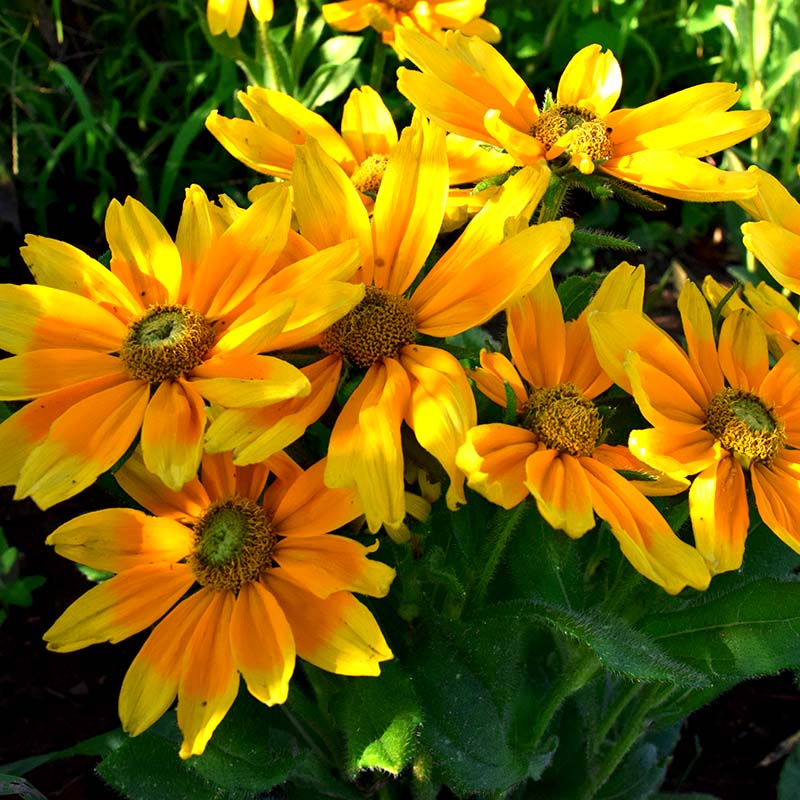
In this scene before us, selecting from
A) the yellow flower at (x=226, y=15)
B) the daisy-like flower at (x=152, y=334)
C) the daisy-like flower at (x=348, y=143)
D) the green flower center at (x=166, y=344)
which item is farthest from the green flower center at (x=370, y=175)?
the yellow flower at (x=226, y=15)

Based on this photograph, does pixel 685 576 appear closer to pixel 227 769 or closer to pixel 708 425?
pixel 708 425

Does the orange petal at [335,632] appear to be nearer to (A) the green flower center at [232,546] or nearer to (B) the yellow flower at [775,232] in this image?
(A) the green flower center at [232,546]

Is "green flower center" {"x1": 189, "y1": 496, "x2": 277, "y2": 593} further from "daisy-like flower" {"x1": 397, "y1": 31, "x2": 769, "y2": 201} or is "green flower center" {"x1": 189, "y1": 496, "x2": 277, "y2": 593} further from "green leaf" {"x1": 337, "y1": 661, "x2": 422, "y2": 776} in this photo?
"daisy-like flower" {"x1": 397, "y1": 31, "x2": 769, "y2": 201}

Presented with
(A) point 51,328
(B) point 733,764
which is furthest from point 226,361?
(B) point 733,764

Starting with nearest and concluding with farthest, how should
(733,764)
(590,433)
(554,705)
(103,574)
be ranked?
(590,433)
(554,705)
(103,574)
(733,764)

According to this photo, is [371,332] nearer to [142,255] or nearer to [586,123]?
[142,255]

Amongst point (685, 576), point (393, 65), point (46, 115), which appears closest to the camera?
point (685, 576)
